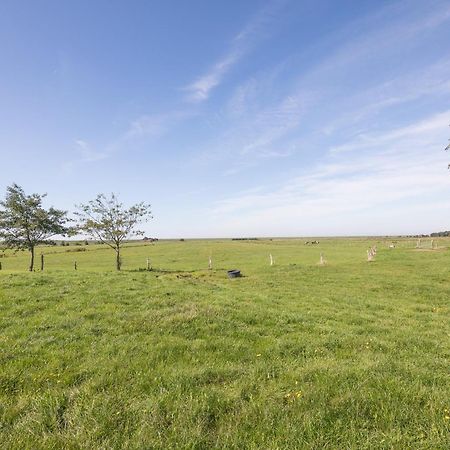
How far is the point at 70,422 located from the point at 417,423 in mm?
5614

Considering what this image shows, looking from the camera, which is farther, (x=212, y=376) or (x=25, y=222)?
(x=25, y=222)

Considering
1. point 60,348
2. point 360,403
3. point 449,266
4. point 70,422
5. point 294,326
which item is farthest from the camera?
point 449,266

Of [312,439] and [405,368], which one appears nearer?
[312,439]

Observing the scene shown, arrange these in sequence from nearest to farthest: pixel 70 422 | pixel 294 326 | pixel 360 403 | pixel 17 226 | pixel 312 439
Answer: pixel 312 439, pixel 70 422, pixel 360 403, pixel 294 326, pixel 17 226

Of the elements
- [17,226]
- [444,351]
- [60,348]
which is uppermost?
[17,226]

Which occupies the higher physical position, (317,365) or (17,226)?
(17,226)

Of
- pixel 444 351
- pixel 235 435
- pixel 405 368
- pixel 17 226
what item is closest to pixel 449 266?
pixel 444 351

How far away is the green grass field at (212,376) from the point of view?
16.1 feet

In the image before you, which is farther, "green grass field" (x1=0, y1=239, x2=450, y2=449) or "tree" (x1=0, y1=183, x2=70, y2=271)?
"tree" (x1=0, y1=183, x2=70, y2=271)

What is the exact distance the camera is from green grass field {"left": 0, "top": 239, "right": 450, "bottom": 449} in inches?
193

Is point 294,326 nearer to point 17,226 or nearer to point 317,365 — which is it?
point 317,365

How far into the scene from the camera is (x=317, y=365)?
7387 millimetres

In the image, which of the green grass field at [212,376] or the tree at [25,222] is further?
the tree at [25,222]

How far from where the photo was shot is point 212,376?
6.89 metres
